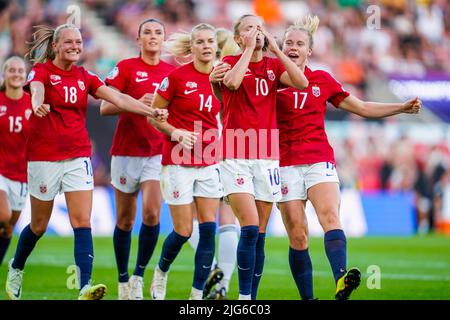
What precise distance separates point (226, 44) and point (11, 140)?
275cm

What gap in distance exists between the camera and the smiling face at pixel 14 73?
10.9 metres

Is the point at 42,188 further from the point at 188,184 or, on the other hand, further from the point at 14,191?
the point at 14,191

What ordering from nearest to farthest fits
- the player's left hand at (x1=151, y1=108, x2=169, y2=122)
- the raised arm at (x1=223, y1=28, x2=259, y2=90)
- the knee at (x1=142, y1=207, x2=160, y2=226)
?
1. the raised arm at (x1=223, y1=28, x2=259, y2=90)
2. the player's left hand at (x1=151, y1=108, x2=169, y2=122)
3. the knee at (x1=142, y1=207, x2=160, y2=226)

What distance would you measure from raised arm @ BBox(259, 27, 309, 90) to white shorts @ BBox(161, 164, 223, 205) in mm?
1460

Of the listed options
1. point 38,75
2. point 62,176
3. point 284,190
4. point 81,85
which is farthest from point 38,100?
point 284,190

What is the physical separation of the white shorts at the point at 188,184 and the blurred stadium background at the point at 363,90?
25.7ft

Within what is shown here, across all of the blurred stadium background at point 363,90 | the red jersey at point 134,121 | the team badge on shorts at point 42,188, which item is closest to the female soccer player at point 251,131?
the team badge on shorts at point 42,188

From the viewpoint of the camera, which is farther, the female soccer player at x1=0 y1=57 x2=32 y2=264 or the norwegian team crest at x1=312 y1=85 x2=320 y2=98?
the female soccer player at x1=0 y1=57 x2=32 y2=264

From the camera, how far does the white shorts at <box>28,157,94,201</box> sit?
8.81m

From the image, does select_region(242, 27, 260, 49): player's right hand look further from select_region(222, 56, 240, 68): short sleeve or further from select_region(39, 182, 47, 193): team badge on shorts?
select_region(39, 182, 47, 193): team badge on shorts

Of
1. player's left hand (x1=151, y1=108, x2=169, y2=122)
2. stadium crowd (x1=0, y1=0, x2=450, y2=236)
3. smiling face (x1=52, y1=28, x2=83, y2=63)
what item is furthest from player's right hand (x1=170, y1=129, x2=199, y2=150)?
stadium crowd (x1=0, y1=0, x2=450, y2=236)

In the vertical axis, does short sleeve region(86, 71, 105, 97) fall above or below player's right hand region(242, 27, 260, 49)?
below

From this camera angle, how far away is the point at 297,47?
881 centimetres

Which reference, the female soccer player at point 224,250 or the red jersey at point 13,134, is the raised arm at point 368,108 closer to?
the female soccer player at point 224,250
